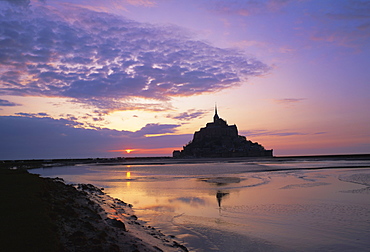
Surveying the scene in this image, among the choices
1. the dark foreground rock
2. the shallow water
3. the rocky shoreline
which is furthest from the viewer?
the shallow water

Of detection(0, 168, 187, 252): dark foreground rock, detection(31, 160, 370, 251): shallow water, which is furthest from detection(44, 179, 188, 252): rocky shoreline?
detection(31, 160, 370, 251): shallow water

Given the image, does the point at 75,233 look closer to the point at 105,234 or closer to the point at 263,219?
the point at 105,234

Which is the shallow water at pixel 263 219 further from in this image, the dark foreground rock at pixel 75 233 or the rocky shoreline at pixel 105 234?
the dark foreground rock at pixel 75 233

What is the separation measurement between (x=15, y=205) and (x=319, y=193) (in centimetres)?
Answer: 2231

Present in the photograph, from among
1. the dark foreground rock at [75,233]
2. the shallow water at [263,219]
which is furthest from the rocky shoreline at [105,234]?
the shallow water at [263,219]

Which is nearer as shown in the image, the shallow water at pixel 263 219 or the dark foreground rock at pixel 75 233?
the dark foreground rock at pixel 75 233

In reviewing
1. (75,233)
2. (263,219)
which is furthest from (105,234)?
(263,219)

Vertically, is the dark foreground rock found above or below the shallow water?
above

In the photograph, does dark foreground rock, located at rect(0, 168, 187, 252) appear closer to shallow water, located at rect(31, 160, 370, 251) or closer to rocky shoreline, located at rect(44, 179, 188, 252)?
rocky shoreline, located at rect(44, 179, 188, 252)

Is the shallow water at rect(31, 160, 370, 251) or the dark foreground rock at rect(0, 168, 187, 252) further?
the shallow water at rect(31, 160, 370, 251)

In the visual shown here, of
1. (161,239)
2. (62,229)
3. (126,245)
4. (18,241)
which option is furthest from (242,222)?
(18,241)

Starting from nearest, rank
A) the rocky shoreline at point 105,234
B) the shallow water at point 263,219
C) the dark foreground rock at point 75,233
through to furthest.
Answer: the dark foreground rock at point 75,233, the rocky shoreline at point 105,234, the shallow water at point 263,219

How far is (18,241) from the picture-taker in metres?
7.96

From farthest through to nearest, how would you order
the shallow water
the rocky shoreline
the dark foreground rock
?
the shallow water < the rocky shoreline < the dark foreground rock
